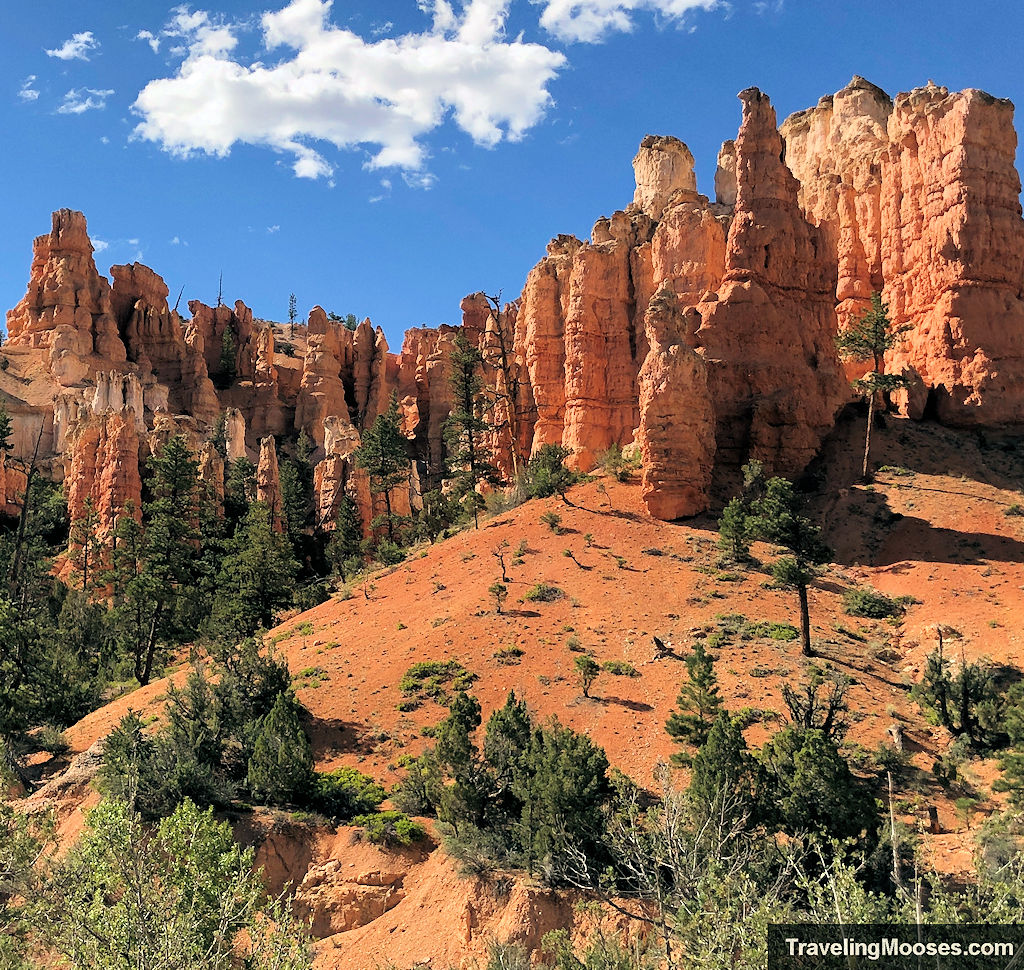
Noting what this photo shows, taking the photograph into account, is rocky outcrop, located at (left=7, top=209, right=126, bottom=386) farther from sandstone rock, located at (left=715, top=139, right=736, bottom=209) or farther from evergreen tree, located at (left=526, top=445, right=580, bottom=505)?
sandstone rock, located at (left=715, top=139, right=736, bottom=209)

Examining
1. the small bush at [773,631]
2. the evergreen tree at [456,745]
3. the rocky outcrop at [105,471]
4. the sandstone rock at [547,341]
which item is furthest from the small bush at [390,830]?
the rocky outcrop at [105,471]

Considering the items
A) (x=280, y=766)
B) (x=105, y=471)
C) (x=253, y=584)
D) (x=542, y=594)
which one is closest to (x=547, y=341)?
(x=253, y=584)

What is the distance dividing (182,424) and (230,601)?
1555 inches

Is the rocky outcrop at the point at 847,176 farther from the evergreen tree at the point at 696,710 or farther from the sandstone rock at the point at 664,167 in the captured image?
the evergreen tree at the point at 696,710

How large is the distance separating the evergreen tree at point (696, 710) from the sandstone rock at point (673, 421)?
14.4 metres

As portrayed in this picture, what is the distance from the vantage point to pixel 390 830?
72.1 ft

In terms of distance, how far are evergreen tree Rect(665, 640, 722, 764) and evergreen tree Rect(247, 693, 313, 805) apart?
9842 millimetres

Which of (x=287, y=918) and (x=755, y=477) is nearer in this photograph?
(x=287, y=918)

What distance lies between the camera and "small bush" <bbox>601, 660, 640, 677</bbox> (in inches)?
1149

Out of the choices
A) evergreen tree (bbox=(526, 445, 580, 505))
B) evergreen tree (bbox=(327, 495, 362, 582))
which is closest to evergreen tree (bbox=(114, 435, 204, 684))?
evergreen tree (bbox=(327, 495, 362, 582))

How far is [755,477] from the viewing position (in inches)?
1531

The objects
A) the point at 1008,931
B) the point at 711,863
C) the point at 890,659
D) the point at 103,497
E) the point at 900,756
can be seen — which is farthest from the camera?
the point at 103,497

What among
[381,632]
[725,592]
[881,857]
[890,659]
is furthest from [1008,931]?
[381,632]

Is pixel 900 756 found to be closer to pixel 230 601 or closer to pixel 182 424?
pixel 230 601
